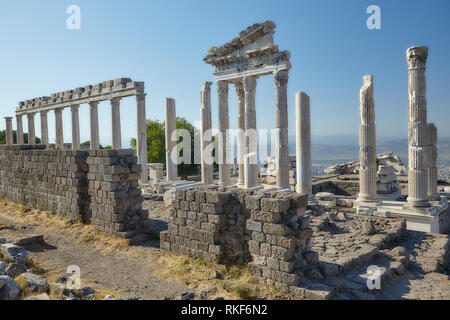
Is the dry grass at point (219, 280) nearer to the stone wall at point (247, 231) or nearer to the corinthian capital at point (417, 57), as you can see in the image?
the stone wall at point (247, 231)

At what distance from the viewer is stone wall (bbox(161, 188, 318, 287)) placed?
271 inches

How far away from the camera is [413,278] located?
8.00 m

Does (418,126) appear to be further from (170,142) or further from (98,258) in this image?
(170,142)

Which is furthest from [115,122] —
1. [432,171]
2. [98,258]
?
[432,171]

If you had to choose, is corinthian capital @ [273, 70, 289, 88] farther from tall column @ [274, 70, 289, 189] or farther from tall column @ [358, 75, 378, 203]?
tall column @ [358, 75, 378, 203]

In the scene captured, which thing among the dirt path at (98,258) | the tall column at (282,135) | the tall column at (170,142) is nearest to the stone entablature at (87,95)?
the tall column at (170,142)

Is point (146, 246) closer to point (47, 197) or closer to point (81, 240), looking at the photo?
point (81, 240)

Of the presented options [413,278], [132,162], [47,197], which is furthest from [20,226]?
[413,278]

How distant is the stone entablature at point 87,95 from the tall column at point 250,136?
23.1ft

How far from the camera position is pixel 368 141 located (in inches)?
555

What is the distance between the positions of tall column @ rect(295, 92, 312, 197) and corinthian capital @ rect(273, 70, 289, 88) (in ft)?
3.60

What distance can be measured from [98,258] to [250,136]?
34.1ft

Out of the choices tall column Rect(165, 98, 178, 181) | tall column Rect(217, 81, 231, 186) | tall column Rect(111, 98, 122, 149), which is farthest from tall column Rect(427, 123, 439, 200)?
tall column Rect(111, 98, 122, 149)

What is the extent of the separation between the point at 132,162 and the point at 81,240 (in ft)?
10.3
